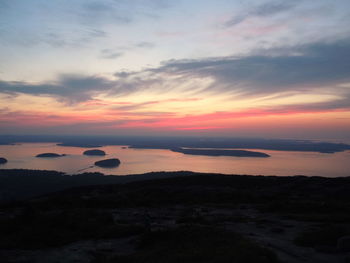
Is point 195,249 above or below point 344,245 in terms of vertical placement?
below

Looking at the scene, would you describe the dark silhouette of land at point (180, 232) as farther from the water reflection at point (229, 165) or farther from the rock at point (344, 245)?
the water reflection at point (229, 165)

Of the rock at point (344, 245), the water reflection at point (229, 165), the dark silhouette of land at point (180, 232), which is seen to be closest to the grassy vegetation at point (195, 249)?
the dark silhouette of land at point (180, 232)

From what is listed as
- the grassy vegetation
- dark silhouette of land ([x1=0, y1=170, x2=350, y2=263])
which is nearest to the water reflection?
dark silhouette of land ([x1=0, y1=170, x2=350, y2=263])

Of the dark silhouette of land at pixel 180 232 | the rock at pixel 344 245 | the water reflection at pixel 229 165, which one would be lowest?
the water reflection at pixel 229 165

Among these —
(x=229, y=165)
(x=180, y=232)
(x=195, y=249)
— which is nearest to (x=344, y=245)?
(x=195, y=249)

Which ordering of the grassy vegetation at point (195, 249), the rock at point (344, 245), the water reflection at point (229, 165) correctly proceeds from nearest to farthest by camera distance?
the grassy vegetation at point (195, 249) < the rock at point (344, 245) < the water reflection at point (229, 165)

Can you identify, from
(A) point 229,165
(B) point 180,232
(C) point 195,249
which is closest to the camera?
(C) point 195,249

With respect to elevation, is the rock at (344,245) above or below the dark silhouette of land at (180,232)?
above

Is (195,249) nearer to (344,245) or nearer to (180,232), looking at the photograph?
(180,232)

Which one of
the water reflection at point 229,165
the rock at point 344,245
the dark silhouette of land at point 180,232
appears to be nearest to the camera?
the dark silhouette of land at point 180,232

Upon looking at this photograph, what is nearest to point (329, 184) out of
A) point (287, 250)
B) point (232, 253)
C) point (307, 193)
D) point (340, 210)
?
point (307, 193)

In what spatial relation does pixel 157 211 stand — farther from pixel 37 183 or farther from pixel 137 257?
pixel 37 183
